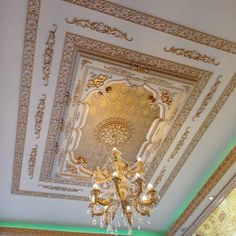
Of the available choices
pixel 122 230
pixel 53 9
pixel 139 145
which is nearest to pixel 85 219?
pixel 122 230

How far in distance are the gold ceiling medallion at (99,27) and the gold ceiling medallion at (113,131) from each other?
154 cm

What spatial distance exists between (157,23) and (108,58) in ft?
2.72

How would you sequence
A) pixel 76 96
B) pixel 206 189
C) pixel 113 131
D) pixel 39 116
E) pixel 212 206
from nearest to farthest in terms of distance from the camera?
1. pixel 76 96
2. pixel 39 116
3. pixel 113 131
4. pixel 206 189
5. pixel 212 206

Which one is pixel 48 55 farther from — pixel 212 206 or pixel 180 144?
pixel 212 206

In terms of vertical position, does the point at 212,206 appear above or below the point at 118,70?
below

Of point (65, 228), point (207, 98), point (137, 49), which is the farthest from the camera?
point (65, 228)

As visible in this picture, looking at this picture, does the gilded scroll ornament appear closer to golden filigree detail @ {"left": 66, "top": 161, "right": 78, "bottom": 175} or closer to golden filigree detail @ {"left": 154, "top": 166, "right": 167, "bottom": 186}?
golden filigree detail @ {"left": 154, "top": 166, "right": 167, "bottom": 186}

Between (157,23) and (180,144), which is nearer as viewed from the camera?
(157,23)

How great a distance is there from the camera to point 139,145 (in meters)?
5.57

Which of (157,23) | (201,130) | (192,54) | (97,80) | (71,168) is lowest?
(71,168)

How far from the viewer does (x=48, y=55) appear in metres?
4.10

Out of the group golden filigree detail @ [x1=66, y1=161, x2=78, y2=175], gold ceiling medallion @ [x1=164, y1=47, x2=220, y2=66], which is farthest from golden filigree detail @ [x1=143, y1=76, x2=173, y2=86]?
golden filigree detail @ [x1=66, y1=161, x2=78, y2=175]

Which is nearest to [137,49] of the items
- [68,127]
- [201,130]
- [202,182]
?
[68,127]

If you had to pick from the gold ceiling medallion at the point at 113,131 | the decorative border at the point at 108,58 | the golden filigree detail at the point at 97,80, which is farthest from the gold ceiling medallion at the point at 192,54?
the gold ceiling medallion at the point at 113,131
